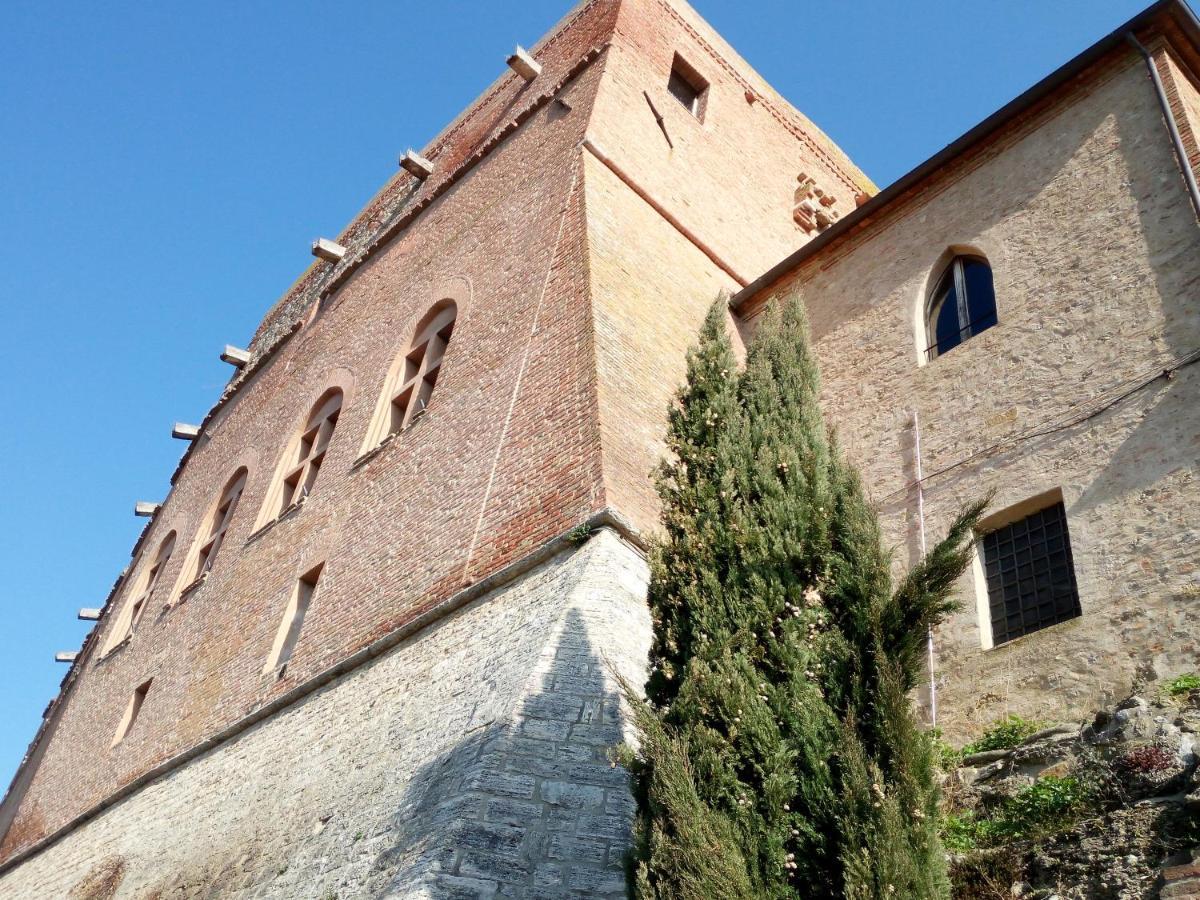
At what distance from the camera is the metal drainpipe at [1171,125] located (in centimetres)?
853

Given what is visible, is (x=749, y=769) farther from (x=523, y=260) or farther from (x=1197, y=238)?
(x=523, y=260)

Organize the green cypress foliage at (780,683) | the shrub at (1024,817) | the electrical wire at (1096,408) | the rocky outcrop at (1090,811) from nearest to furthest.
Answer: the green cypress foliage at (780,683)
the rocky outcrop at (1090,811)
the shrub at (1024,817)
the electrical wire at (1096,408)

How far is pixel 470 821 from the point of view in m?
6.68

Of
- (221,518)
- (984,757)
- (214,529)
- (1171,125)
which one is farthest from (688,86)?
(984,757)

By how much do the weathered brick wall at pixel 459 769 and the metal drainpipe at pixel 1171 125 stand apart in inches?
183

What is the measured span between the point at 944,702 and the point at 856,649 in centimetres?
290

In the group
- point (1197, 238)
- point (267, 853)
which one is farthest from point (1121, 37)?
point (267, 853)

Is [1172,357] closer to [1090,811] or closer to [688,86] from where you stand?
[1090,811]

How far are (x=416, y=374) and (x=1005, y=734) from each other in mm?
7385

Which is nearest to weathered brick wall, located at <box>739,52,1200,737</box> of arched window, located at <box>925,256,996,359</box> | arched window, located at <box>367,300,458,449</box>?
arched window, located at <box>925,256,996,359</box>

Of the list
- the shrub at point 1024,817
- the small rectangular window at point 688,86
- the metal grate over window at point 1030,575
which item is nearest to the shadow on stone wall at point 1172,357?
the metal grate over window at point 1030,575

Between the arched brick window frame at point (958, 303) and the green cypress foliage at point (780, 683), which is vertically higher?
the arched brick window frame at point (958, 303)

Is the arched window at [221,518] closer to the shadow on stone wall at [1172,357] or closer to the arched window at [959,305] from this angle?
the arched window at [959,305]

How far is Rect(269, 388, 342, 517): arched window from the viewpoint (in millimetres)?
13805
